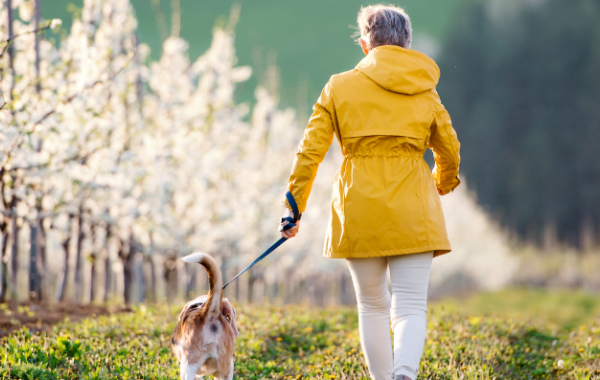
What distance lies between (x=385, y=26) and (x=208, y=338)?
208 centimetres

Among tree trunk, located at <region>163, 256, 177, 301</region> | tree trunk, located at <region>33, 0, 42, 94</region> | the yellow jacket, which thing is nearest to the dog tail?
the yellow jacket

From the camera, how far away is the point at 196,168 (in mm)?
12297

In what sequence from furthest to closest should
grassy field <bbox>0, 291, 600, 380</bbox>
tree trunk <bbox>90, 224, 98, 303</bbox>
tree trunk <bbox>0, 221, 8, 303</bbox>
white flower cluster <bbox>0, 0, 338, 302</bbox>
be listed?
tree trunk <bbox>90, 224, 98, 303</bbox> → tree trunk <bbox>0, 221, 8, 303</bbox> → white flower cluster <bbox>0, 0, 338, 302</bbox> → grassy field <bbox>0, 291, 600, 380</bbox>

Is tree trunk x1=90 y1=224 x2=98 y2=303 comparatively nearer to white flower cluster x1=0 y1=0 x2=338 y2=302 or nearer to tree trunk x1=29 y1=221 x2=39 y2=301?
white flower cluster x1=0 y1=0 x2=338 y2=302

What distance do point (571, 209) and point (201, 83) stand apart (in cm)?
3914

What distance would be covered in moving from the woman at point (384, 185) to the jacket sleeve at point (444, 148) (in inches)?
0.6

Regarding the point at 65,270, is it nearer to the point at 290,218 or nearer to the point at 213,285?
the point at 213,285

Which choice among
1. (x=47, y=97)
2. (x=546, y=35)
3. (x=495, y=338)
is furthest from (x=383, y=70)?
(x=546, y=35)

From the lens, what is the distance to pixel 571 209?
145 ft

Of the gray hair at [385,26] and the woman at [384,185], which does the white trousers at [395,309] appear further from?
the gray hair at [385,26]

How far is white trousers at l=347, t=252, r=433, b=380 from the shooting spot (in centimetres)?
303

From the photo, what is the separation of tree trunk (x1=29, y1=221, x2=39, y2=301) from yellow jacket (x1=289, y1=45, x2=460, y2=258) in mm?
6295

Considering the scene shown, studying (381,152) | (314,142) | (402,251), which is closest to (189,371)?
(402,251)

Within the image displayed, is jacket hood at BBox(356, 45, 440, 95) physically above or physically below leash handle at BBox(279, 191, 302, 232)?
above
